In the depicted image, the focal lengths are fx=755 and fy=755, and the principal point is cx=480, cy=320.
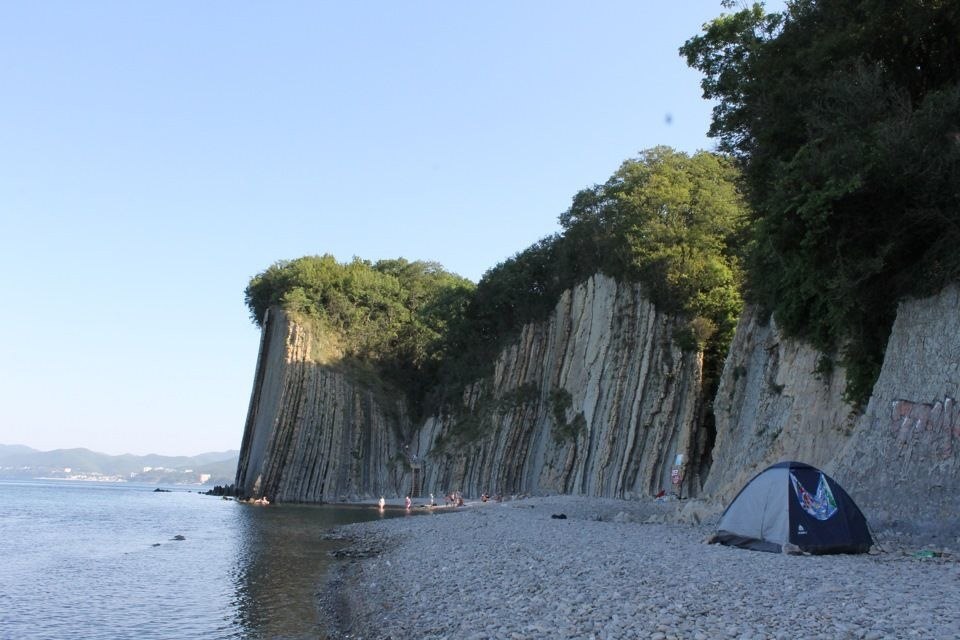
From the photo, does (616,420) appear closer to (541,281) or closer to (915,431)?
(541,281)

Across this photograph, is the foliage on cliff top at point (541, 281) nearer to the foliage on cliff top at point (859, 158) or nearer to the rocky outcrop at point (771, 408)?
the rocky outcrop at point (771, 408)

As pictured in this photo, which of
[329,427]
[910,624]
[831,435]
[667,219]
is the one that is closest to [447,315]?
[329,427]

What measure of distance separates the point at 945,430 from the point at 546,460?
32.2 meters

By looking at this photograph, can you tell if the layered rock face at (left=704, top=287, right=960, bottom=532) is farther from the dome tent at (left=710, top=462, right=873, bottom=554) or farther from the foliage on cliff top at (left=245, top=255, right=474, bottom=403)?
the foliage on cliff top at (left=245, top=255, right=474, bottom=403)

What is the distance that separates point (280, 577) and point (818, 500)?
1108 centimetres

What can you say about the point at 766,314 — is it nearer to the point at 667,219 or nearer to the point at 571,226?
the point at 667,219

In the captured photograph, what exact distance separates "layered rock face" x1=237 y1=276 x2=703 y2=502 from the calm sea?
1632 centimetres

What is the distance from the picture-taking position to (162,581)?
16.6 metres

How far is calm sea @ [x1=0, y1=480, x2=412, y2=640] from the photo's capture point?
12.0 m

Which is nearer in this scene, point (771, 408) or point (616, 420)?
point (771, 408)

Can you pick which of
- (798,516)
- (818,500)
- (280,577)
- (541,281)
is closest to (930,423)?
(818,500)

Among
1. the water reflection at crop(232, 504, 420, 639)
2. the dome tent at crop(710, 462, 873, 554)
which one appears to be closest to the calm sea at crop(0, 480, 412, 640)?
the water reflection at crop(232, 504, 420, 639)

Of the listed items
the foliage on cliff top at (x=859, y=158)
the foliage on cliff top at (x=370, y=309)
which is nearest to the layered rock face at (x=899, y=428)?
the foliage on cliff top at (x=859, y=158)

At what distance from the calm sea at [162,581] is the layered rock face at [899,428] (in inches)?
401
